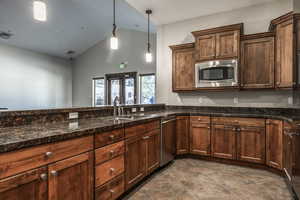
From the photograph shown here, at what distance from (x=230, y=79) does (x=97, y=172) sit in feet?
9.20

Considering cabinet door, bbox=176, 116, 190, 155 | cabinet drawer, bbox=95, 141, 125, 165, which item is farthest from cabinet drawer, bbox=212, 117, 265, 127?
cabinet drawer, bbox=95, 141, 125, 165

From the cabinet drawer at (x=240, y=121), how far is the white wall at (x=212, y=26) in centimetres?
66

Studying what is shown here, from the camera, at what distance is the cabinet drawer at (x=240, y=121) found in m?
2.97

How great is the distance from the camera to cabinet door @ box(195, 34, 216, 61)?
3504 mm

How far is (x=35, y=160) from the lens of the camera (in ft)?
3.92

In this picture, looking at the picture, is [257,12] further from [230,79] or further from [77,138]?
[77,138]

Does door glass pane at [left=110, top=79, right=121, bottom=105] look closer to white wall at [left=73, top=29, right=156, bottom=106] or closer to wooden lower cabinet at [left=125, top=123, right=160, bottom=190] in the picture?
white wall at [left=73, top=29, right=156, bottom=106]

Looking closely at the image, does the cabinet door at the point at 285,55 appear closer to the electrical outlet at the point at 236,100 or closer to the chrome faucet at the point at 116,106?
the electrical outlet at the point at 236,100

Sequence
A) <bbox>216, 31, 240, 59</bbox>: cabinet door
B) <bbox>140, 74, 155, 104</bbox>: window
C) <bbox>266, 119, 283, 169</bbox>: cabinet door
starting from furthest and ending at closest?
<bbox>140, 74, 155, 104</bbox>: window → <bbox>216, 31, 240, 59</bbox>: cabinet door → <bbox>266, 119, 283, 169</bbox>: cabinet door

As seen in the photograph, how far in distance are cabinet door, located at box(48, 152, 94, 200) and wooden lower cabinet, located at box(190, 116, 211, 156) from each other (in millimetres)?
2268

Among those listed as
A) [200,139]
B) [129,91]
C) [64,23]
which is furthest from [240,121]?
[64,23]

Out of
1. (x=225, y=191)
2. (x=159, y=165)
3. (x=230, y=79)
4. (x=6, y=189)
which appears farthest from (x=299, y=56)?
(x=6, y=189)

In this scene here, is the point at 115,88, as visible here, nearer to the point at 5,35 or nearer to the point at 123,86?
the point at 123,86

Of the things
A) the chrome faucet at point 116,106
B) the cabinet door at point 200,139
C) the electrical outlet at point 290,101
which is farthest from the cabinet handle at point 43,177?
the electrical outlet at point 290,101
